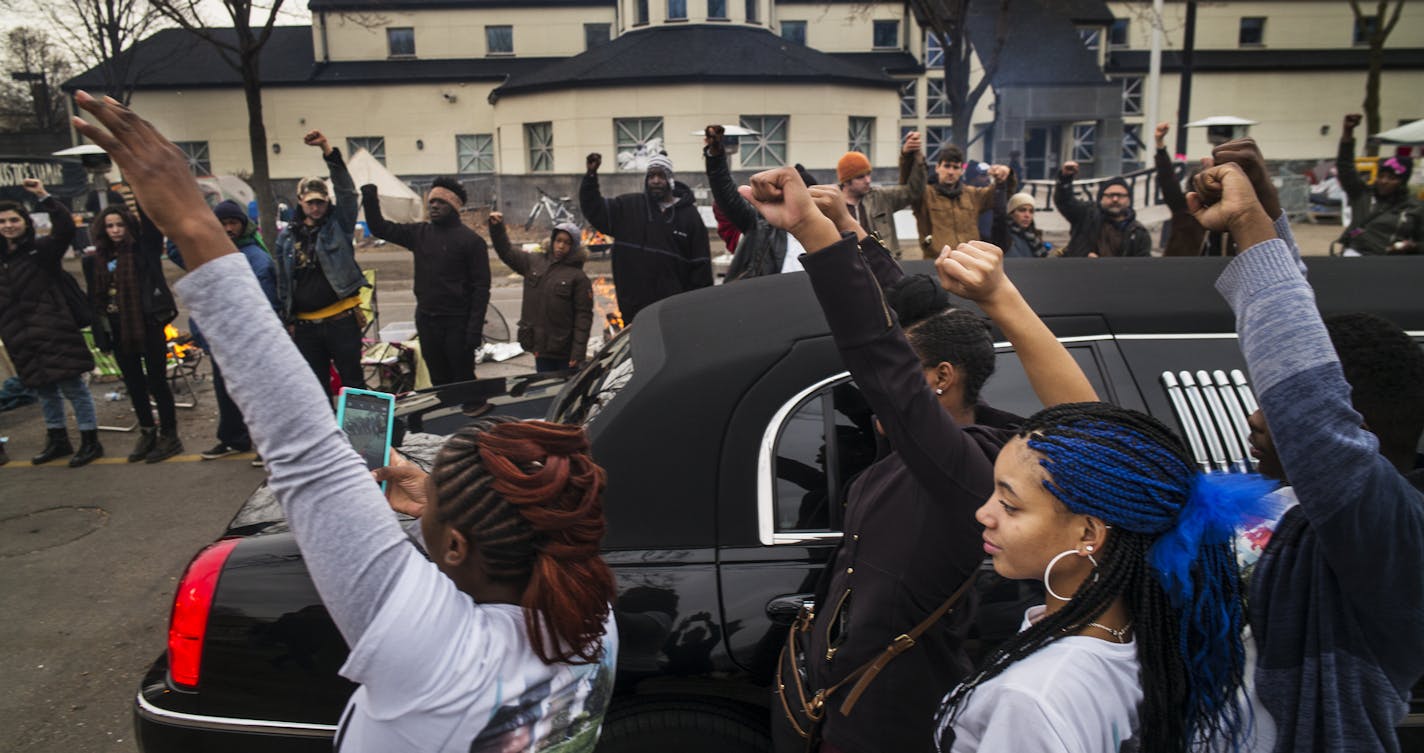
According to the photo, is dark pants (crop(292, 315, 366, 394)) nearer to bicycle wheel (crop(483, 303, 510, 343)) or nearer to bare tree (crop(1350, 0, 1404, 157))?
bicycle wheel (crop(483, 303, 510, 343))

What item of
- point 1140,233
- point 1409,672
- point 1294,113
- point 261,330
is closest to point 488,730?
point 261,330

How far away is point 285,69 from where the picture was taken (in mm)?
36344

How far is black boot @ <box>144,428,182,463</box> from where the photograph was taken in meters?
6.96

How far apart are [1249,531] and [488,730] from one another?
1254 mm

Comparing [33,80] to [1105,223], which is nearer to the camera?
[1105,223]

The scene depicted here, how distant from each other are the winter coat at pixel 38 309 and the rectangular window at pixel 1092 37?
3802 cm

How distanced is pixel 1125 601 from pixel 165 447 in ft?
24.1

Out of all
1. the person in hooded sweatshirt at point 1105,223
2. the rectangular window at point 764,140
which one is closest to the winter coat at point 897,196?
the person in hooded sweatshirt at point 1105,223

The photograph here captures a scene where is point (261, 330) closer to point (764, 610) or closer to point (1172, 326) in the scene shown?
point (764, 610)

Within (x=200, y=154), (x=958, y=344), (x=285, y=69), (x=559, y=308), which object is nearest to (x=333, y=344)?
(x=559, y=308)

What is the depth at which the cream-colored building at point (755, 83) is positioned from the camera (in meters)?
30.2

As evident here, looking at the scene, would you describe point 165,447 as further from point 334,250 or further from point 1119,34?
point 1119,34

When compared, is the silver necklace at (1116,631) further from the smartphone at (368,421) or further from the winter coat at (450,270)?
the winter coat at (450,270)

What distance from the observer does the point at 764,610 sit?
2396 mm
